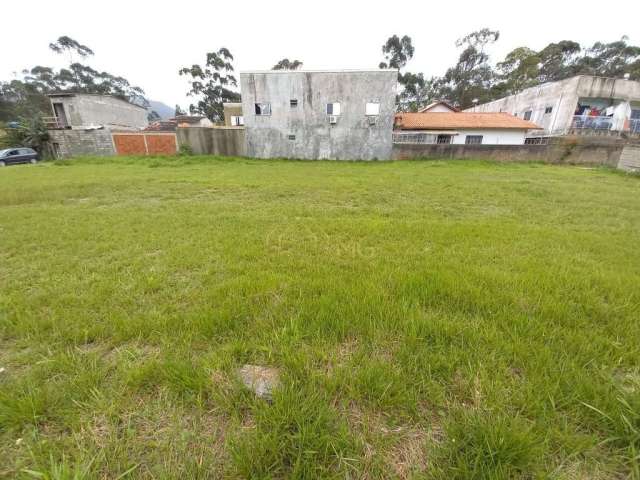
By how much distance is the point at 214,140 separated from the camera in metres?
17.4

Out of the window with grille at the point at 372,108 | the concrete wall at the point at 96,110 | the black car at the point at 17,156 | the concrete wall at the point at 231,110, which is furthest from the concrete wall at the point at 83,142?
the window with grille at the point at 372,108

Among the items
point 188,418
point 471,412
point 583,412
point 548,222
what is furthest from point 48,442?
point 548,222

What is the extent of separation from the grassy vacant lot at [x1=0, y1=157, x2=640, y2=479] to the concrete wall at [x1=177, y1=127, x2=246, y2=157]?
15.4 meters

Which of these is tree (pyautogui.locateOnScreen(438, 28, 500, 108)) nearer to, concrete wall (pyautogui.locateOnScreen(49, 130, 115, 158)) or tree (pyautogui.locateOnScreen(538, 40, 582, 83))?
tree (pyautogui.locateOnScreen(538, 40, 582, 83))

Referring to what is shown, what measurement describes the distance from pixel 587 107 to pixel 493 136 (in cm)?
883

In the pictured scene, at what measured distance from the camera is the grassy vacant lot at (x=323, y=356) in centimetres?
109

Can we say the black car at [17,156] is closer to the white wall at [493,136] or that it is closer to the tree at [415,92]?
the white wall at [493,136]

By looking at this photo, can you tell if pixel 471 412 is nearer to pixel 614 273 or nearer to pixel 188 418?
pixel 188 418

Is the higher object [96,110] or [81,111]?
[96,110]

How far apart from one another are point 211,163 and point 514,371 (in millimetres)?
16406

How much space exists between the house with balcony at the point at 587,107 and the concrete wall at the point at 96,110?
34925mm

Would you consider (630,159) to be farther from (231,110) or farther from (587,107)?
(231,110)

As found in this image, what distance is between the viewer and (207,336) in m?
1.76

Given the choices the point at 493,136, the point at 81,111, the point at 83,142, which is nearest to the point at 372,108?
the point at 493,136
